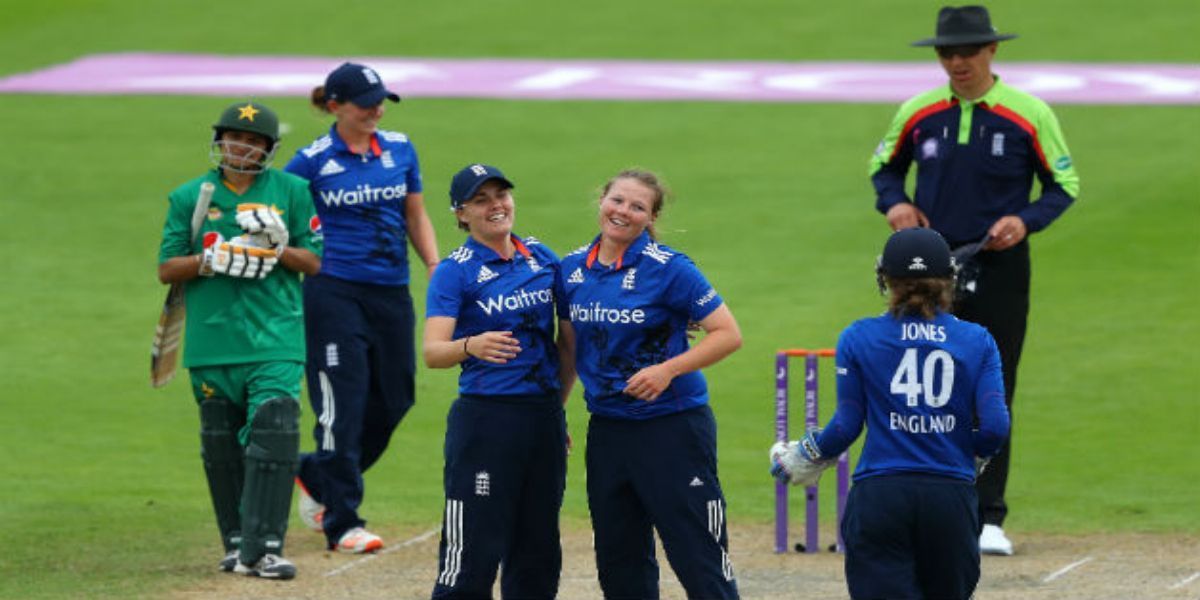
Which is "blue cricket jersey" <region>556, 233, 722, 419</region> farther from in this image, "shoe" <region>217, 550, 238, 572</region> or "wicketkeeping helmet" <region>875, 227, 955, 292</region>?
"shoe" <region>217, 550, 238, 572</region>

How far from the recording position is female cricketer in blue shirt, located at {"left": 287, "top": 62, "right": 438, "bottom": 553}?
34.3 feet

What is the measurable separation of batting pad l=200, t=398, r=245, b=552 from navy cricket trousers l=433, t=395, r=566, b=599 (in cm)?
188

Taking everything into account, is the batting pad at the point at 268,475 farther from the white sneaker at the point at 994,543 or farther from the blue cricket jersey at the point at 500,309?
the white sneaker at the point at 994,543

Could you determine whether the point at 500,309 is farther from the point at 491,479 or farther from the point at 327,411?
the point at 327,411

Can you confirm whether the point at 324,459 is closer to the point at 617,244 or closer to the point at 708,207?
the point at 617,244

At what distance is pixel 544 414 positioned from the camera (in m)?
8.22

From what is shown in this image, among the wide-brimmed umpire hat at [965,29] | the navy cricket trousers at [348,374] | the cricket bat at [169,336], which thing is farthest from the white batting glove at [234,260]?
the wide-brimmed umpire hat at [965,29]

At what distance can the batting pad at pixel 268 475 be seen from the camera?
9625mm

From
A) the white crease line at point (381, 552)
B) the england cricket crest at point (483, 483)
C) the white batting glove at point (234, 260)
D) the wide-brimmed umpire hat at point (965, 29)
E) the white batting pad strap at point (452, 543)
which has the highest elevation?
the wide-brimmed umpire hat at point (965, 29)

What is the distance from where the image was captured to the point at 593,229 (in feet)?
61.0

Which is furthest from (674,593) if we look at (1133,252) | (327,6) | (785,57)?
(327,6)

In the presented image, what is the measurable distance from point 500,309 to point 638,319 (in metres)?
0.57

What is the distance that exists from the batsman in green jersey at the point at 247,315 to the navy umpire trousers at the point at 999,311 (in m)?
3.02

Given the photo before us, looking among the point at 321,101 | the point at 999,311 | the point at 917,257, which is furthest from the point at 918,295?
the point at 321,101
